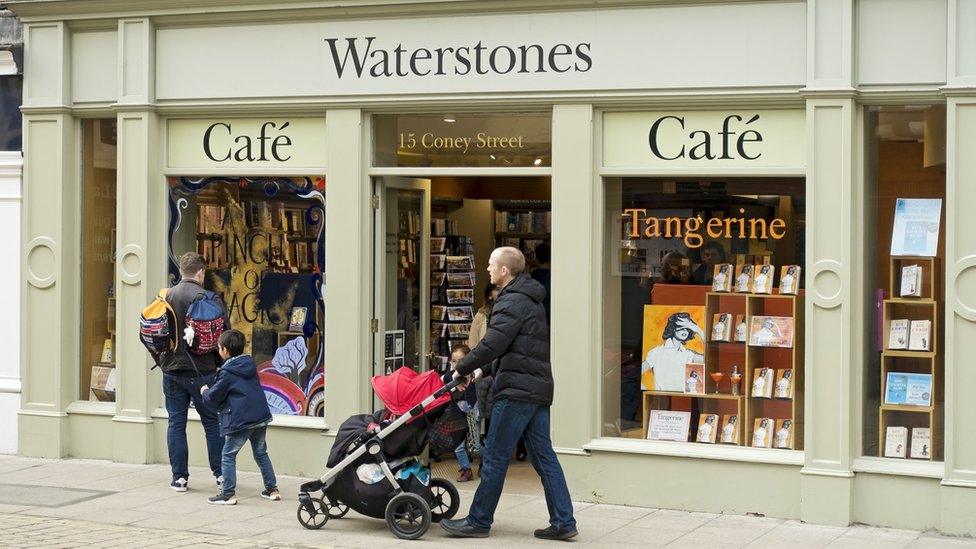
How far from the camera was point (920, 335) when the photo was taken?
9.52 m

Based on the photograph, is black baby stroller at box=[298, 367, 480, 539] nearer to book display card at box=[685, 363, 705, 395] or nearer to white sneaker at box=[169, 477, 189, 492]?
white sneaker at box=[169, 477, 189, 492]

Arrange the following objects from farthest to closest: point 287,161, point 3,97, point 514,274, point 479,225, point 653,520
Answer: point 479,225
point 3,97
point 287,161
point 653,520
point 514,274

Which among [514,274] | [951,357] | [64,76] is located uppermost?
[64,76]

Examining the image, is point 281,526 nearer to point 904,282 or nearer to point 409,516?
point 409,516

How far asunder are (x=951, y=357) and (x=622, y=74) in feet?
10.6

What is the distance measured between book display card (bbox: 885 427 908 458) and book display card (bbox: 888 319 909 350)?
1.99 ft

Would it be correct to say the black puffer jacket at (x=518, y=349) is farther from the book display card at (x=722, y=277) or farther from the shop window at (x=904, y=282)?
the shop window at (x=904, y=282)

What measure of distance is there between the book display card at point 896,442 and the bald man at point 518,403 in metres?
2.47

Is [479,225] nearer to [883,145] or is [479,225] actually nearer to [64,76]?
[64,76]

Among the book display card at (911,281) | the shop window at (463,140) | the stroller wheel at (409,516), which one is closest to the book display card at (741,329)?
the book display card at (911,281)

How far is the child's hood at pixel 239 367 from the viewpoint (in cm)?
980

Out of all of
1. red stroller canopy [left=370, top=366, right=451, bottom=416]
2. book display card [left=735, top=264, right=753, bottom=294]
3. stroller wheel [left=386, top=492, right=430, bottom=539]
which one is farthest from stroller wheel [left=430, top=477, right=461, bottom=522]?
book display card [left=735, top=264, right=753, bottom=294]

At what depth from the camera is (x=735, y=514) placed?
978cm

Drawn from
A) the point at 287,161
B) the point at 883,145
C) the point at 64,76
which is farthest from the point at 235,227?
the point at 883,145
